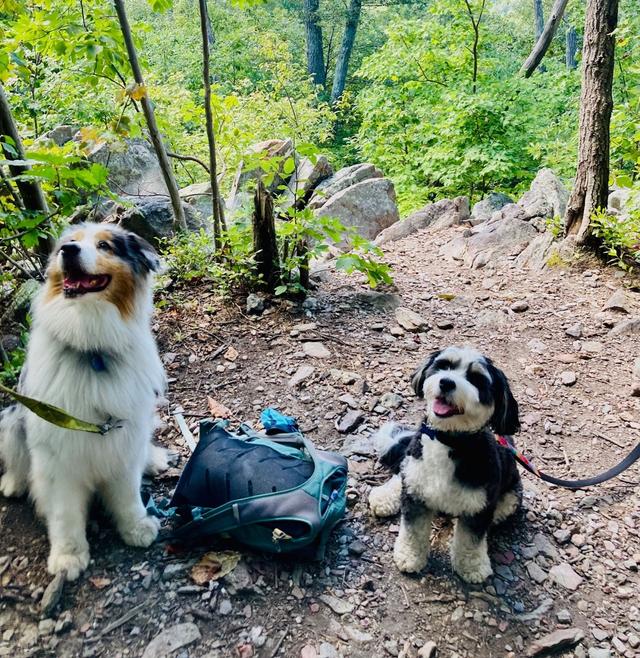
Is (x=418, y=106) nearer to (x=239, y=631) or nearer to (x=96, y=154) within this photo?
(x=96, y=154)

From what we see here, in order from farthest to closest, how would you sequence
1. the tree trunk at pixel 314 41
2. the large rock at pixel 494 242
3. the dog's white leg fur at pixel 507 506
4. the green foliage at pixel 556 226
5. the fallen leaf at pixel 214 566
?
the tree trunk at pixel 314 41
the large rock at pixel 494 242
the green foliage at pixel 556 226
the dog's white leg fur at pixel 507 506
the fallen leaf at pixel 214 566

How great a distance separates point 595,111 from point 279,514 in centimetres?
503

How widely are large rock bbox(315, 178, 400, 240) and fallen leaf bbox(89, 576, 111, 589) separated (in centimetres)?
696

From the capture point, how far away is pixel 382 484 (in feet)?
9.14

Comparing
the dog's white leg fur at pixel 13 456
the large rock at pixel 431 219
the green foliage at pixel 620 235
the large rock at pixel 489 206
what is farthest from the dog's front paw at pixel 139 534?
the large rock at pixel 489 206

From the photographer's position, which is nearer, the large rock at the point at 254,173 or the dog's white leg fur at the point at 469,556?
the dog's white leg fur at the point at 469,556

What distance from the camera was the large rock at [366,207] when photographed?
8469 mm

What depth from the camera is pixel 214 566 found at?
223 cm

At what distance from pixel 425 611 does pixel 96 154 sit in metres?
6.71

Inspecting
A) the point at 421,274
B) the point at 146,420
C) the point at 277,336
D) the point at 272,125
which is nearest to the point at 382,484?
the point at 146,420

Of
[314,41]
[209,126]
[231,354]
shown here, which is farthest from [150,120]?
[314,41]

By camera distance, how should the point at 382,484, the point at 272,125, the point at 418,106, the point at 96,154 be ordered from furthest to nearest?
the point at 418,106 < the point at 272,125 < the point at 96,154 < the point at 382,484

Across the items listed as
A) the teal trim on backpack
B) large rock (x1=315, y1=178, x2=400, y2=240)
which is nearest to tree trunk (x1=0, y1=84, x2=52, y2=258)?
the teal trim on backpack

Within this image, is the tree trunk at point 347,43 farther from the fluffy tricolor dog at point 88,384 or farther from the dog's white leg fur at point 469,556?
the dog's white leg fur at point 469,556
